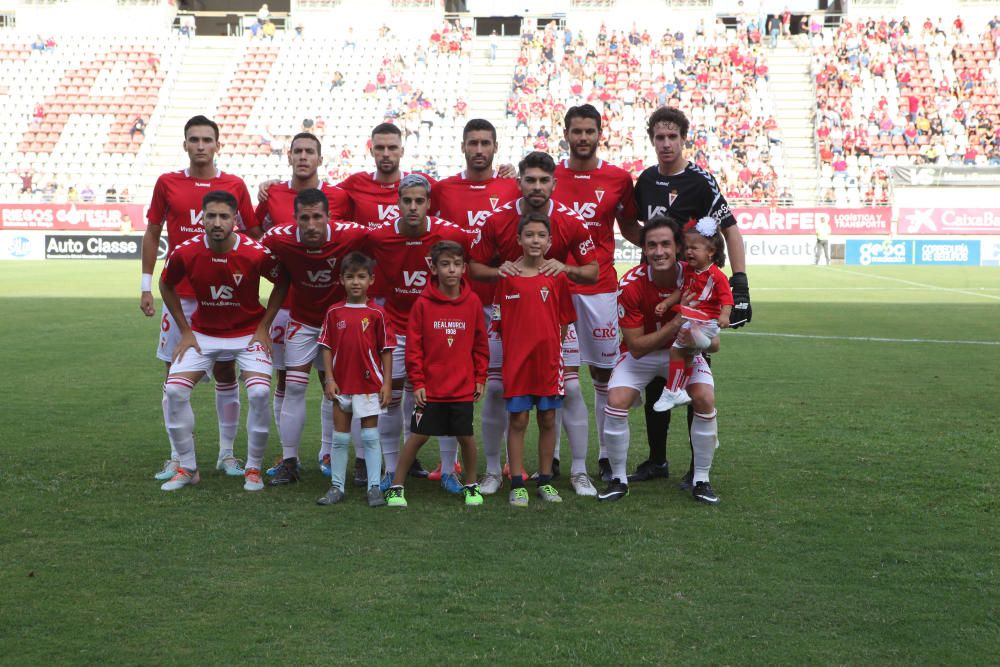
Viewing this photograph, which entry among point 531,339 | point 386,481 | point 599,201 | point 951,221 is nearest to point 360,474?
point 386,481

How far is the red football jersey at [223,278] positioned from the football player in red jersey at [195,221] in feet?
0.76

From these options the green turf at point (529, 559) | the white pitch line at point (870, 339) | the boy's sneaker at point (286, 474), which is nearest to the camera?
the green turf at point (529, 559)

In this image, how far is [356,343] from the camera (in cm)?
616

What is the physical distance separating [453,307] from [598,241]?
1.25 meters

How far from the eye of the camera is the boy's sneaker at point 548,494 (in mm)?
6105

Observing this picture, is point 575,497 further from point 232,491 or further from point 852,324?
point 852,324

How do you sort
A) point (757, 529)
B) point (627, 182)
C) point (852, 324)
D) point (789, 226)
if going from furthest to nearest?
point (789, 226) < point (852, 324) < point (627, 182) < point (757, 529)

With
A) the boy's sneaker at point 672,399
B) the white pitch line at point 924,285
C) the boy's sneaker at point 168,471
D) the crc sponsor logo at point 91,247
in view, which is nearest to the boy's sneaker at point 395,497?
the boy's sneaker at point 168,471

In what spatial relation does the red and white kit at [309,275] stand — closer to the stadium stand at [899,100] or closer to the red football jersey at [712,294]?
the red football jersey at [712,294]

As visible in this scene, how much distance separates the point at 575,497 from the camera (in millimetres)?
6270

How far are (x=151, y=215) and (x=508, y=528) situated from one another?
346cm

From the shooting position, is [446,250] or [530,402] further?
[530,402]

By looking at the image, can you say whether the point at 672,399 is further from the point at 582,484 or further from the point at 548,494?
the point at 548,494

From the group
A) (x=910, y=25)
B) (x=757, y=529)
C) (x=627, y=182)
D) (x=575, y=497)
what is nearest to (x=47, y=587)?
(x=575, y=497)
